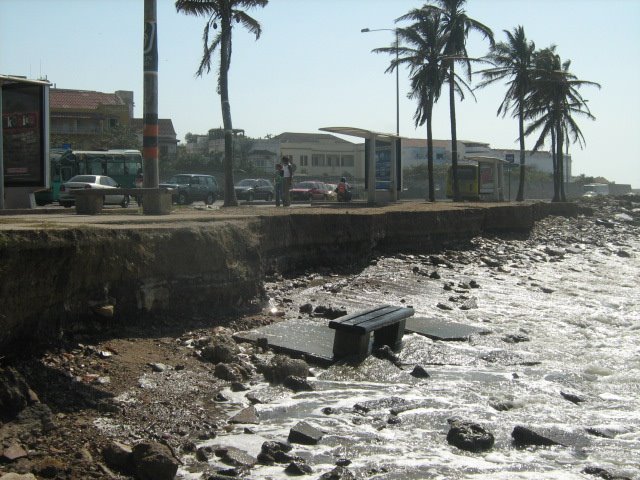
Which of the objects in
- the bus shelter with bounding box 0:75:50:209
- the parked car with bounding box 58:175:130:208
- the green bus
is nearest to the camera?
the bus shelter with bounding box 0:75:50:209

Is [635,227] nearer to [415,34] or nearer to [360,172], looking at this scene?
[415,34]

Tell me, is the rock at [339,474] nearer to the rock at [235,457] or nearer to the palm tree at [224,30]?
the rock at [235,457]

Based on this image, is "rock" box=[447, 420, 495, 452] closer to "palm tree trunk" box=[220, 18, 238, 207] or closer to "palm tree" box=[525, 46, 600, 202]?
"palm tree trunk" box=[220, 18, 238, 207]

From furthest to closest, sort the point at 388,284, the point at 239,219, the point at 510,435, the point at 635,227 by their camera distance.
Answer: the point at 635,227
the point at 388,284
the point at 239,219
the point at 510,435

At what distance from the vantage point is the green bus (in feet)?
106

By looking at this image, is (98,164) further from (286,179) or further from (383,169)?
(286,179)

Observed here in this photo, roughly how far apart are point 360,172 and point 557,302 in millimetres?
64247

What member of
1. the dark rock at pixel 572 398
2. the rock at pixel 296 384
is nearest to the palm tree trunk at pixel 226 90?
the rock at pixel 296 384

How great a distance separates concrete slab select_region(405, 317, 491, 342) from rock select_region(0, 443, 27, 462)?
623 cm

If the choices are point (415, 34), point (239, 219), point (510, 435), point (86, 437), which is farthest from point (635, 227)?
point (86, 437)

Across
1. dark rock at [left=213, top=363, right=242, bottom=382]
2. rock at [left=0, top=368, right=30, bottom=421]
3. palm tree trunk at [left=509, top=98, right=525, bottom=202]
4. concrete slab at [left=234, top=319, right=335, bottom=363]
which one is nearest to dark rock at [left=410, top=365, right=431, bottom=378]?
concrete slab at [left=234, top=319, right=335, bottom=363]

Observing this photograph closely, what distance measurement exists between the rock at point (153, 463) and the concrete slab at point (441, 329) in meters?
5.65

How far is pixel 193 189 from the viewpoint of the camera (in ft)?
118

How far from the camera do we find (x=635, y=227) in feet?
125
